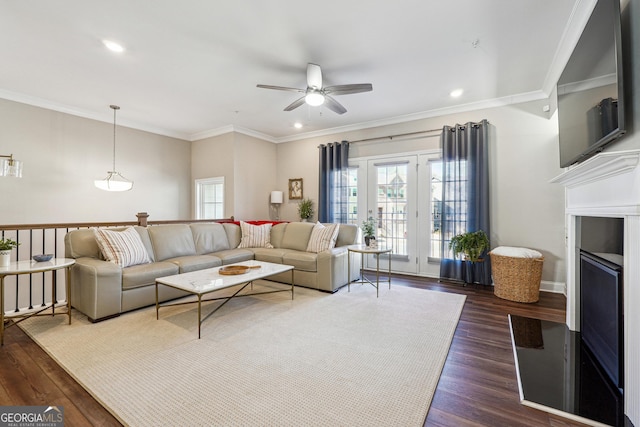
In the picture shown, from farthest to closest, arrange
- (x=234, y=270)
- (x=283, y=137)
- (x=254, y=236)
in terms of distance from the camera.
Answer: (x=283, y=137), (x=254, y=236), (x=234, y=270)

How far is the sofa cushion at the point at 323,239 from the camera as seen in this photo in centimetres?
445

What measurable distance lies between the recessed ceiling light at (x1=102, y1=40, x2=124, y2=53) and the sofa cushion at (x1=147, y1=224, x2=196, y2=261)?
7.30 feet

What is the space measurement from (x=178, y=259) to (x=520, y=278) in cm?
451

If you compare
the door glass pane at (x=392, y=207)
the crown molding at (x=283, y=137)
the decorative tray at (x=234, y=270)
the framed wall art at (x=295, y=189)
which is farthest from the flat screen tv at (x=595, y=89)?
the framed wall art at (x=295, y=189)

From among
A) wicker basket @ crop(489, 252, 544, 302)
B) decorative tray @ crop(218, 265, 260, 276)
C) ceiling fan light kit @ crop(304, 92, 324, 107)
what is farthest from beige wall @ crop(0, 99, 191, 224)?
A: wicker basket @ crop(489, 252, 544, 302)

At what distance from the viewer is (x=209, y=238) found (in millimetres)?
4680

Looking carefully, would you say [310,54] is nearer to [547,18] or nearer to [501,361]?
[547,18]

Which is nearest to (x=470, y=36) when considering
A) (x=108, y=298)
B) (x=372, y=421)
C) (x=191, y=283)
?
(x=372, y=421)

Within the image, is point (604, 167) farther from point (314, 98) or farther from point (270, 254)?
point (270, 254)

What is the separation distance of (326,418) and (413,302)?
2.26 m

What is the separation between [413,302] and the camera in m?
3.55

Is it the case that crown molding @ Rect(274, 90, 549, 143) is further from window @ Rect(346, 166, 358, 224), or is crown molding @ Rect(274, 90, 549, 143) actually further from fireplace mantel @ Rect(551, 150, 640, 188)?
fireplace mantel @ Rect(551, 150, 640, 188)

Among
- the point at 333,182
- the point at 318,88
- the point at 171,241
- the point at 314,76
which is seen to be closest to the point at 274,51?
the point at 314,76

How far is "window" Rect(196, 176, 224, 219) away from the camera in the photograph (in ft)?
19.9
